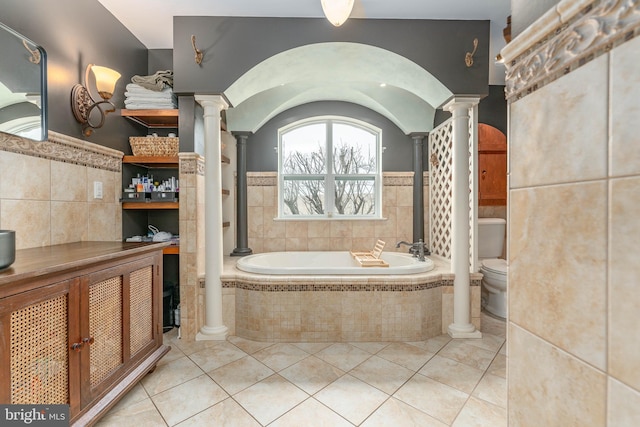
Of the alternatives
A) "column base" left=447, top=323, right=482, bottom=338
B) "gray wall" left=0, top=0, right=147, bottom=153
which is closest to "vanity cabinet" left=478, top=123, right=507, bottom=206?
"column base" left=447, top=323, right=482, bottom=338

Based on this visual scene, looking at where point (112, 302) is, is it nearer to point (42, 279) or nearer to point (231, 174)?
point (42, 279)

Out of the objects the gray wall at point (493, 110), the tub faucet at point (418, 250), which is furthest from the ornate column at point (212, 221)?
the gray wall at point (493, 110)

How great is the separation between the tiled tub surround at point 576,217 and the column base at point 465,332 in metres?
1.82

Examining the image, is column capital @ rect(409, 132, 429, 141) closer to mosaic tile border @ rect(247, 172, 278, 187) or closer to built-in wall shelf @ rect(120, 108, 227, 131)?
mosaic tile border @ rect(247, 172, 278, 187)

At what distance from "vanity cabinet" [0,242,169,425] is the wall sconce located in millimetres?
871

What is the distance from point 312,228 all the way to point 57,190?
2141mm

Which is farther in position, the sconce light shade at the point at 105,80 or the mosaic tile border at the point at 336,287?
the mosaic tile border at the point at 336,287

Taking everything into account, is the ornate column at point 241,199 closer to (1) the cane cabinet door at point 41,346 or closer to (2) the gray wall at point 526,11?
(1) the cane cabinet door at point 41,346

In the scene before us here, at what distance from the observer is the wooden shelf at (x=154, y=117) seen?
220cm

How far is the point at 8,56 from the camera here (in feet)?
4.55

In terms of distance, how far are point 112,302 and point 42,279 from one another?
15.8 inches

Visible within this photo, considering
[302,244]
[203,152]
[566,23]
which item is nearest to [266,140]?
[203,152]

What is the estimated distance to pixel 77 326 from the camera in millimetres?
1204

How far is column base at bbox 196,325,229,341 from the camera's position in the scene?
2.18 m
